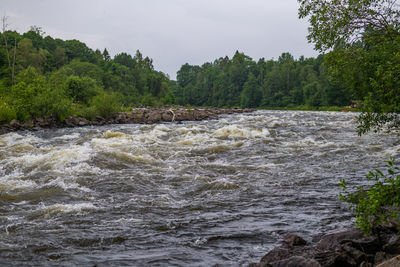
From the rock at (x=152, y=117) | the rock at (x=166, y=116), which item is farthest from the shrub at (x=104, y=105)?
the rock at (x=166, y=116)

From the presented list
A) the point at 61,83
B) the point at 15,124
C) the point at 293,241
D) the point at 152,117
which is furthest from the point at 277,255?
the point at 61,83

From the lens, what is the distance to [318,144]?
16797 millimetres

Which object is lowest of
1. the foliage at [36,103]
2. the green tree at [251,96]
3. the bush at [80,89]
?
the foliage at [36,103]

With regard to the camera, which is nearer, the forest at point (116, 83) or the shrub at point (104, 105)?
the forest at point (116, 83)

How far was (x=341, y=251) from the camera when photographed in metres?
4.39

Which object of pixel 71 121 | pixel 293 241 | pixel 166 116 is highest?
pixel 166 116

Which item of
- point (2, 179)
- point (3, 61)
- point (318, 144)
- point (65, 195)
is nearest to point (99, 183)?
point (65, 195)

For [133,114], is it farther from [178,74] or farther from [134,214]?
[178,74]

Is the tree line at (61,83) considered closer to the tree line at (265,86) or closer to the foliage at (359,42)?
the foliage at (359,42)

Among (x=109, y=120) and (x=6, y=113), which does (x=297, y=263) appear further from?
(x=109, y=120)

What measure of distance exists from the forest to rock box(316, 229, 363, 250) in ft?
74.4

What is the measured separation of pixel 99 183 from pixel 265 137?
1228cm

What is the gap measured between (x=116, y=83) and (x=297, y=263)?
84082mm

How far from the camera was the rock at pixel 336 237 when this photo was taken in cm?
492
